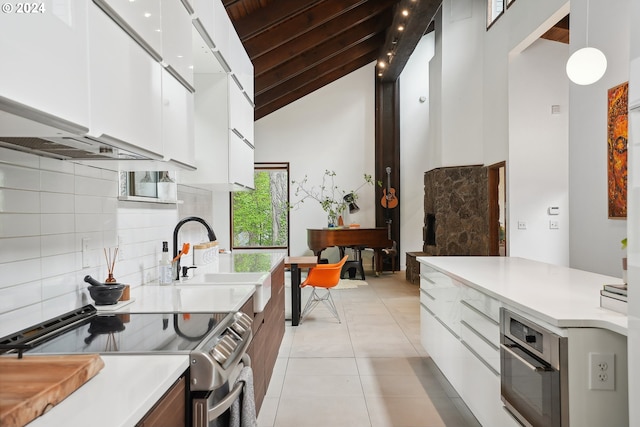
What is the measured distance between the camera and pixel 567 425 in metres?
1.56

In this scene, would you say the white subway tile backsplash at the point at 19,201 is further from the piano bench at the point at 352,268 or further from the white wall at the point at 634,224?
the piano bench at the point at 352,268

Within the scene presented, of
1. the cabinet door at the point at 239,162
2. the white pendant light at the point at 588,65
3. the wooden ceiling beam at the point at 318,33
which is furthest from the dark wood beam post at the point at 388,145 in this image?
the white pendant light at the point at 588,65

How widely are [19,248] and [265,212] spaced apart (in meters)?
7.86

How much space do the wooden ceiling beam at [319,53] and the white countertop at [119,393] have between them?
6.49m

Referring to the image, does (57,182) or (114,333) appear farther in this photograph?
(57,182)

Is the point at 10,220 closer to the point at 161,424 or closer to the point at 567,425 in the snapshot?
the point at 161,424

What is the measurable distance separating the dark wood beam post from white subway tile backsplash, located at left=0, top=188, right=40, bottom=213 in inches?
308

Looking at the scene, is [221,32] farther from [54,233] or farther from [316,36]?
[316,36]

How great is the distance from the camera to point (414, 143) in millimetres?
9227

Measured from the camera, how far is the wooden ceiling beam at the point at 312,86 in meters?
8.89

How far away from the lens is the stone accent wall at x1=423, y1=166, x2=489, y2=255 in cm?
659

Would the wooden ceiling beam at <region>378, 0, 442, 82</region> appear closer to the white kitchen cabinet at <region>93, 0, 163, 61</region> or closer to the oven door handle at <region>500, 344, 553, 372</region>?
the white kitchen cabinet at <region>93, 0, 163, 61</region>

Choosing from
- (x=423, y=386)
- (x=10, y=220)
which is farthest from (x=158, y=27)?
(x=423, y=386)
